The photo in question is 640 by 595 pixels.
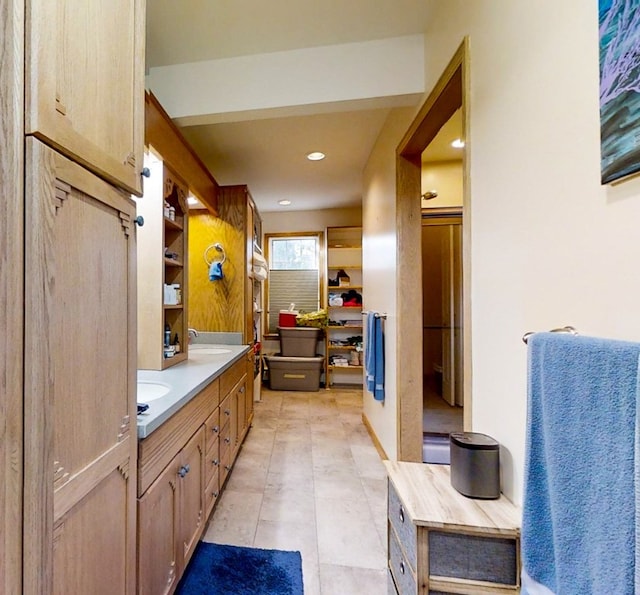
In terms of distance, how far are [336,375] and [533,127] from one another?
4302 millimetres

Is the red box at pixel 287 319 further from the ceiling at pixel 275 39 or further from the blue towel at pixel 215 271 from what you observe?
the ceiling at pixel 275 39

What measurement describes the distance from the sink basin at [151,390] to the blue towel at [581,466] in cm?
141

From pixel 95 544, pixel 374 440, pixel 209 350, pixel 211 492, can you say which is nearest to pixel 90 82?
pixel 95 544

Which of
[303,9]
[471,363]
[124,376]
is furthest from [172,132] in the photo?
[471,363]

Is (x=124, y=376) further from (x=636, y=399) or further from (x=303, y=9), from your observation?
(x=303, y=9)

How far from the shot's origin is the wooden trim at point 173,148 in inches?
64.5

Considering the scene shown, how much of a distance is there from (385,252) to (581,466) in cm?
210

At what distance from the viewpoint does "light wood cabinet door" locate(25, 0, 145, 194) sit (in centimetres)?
61

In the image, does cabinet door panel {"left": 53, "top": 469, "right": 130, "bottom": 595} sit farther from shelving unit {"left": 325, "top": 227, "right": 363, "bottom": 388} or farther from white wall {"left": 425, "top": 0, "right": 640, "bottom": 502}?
shelving unit {"left": 325, "top": 227, "right": 363, "bottom": 388}

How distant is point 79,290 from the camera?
0.73 meters

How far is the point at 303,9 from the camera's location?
1.57 m

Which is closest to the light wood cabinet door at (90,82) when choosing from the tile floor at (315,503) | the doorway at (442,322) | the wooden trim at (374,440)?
the tile floor at (315,503)

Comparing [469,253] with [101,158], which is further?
[469,253]

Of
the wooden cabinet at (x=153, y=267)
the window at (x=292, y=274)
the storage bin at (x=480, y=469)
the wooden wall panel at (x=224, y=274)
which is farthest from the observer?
the window at (x=292, y=274)
